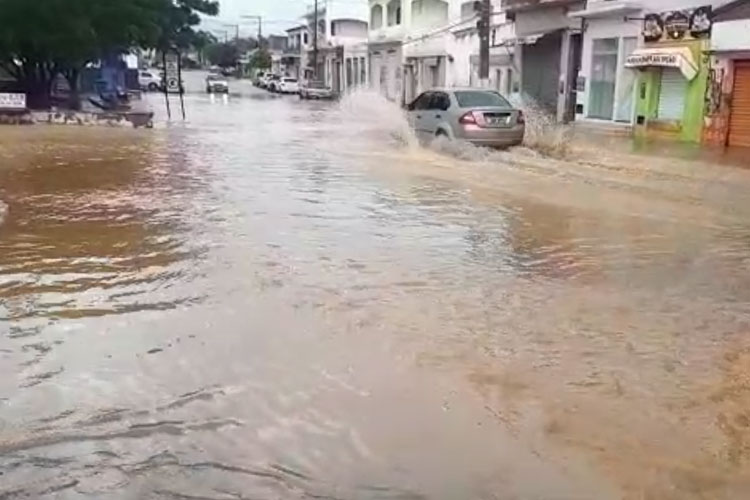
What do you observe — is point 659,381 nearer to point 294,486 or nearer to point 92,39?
point 294,486

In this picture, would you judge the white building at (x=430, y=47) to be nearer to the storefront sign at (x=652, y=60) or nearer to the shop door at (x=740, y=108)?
the storefront sign at (x=652, y=60)

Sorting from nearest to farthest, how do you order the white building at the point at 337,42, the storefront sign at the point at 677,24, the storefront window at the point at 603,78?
1. the storefront sign at the point at 677,24
2. the storefront window at the point at 603,78
3. the white building at the point at 337,42

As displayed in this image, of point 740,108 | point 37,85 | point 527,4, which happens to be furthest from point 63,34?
point 740,108

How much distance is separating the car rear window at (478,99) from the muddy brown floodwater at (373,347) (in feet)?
21.1

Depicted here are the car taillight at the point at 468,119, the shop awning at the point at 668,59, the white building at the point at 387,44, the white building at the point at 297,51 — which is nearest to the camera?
the car taillight at the point at 468,119

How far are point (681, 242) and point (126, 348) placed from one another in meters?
6.67

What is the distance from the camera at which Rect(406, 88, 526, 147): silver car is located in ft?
62.8

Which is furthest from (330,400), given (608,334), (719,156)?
(719,156)

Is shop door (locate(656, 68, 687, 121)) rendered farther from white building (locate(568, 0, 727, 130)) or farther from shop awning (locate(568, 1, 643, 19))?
shop awning (locate(568, 1, 643, 19))

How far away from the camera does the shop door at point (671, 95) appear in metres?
25.5

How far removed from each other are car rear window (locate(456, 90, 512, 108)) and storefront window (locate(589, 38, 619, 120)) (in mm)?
10006

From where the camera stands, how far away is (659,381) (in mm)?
5773

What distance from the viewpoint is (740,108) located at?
2331 centimetres

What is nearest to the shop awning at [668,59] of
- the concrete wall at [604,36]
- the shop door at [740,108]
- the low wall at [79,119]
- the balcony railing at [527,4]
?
the concrete wall at [604,36]
